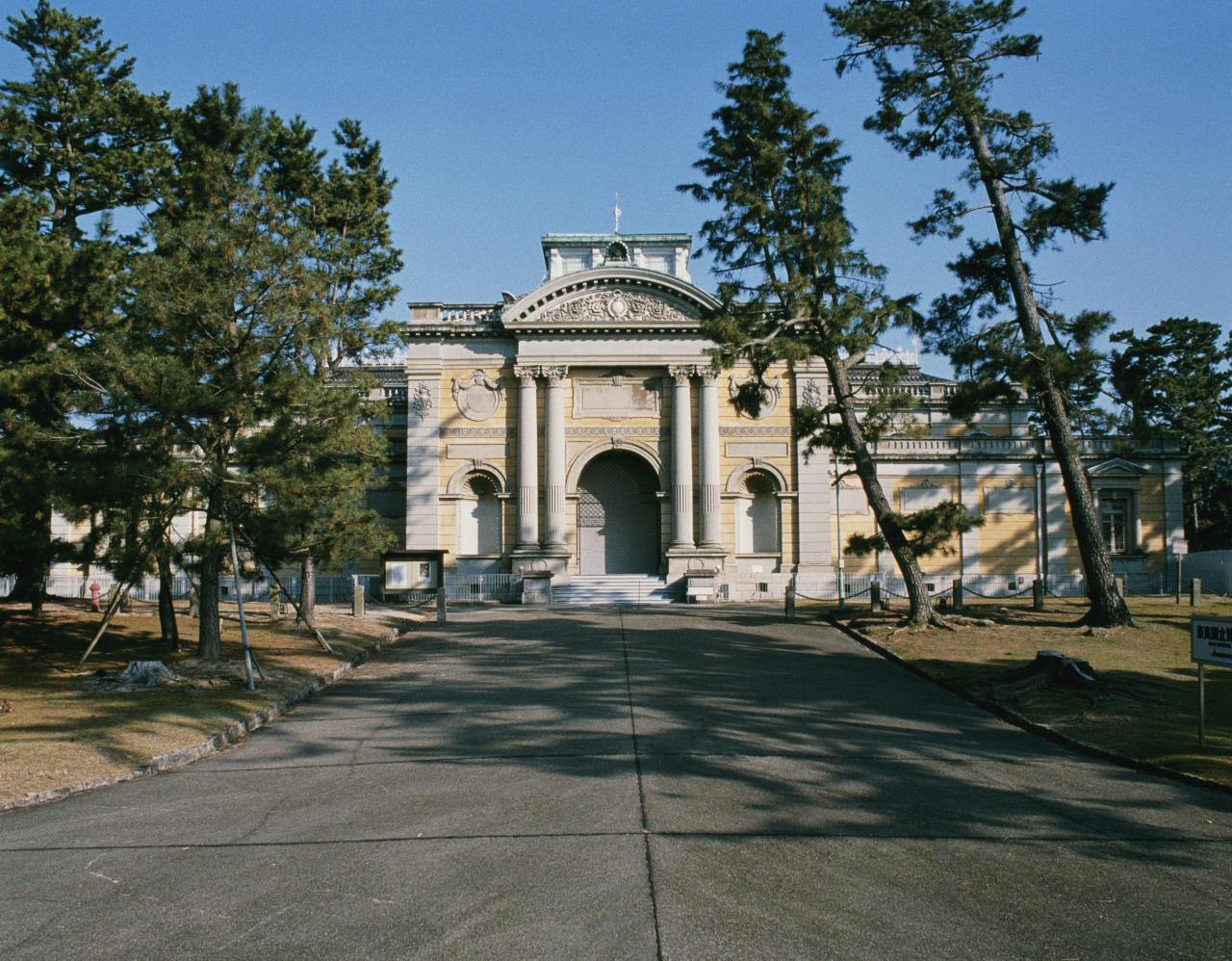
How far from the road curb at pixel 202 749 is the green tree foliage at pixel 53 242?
15.4 feet

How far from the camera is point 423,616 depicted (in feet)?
88.8

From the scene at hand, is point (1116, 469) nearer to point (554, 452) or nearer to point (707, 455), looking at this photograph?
point (707, 455)

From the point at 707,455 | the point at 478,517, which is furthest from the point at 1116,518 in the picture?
the point at 478,517

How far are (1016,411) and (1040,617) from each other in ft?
70.3

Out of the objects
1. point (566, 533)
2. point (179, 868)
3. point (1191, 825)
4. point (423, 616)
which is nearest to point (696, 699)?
point (1191, 825)

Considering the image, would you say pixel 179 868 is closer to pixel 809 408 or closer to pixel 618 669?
pixel 618 669

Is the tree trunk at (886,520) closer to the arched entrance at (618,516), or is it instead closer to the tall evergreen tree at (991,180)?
the tall evergreen tree at (991,180)

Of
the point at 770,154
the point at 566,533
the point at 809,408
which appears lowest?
the point at 566,533

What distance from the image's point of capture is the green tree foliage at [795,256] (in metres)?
21.5

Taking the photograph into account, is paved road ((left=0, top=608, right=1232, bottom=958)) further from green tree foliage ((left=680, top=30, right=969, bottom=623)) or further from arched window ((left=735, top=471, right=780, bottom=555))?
arched window ((left=735, top=471, right=780, bottom=555))

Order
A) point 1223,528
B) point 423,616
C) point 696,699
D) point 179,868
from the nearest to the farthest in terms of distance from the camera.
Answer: point 179,868
point 696,699
point 423,616
point 1223,528

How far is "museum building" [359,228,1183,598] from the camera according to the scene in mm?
36750

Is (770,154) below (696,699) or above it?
above

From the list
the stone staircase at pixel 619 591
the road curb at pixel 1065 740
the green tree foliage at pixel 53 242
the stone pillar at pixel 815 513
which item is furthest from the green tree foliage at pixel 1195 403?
the green tree foliage at pixel 53 242
